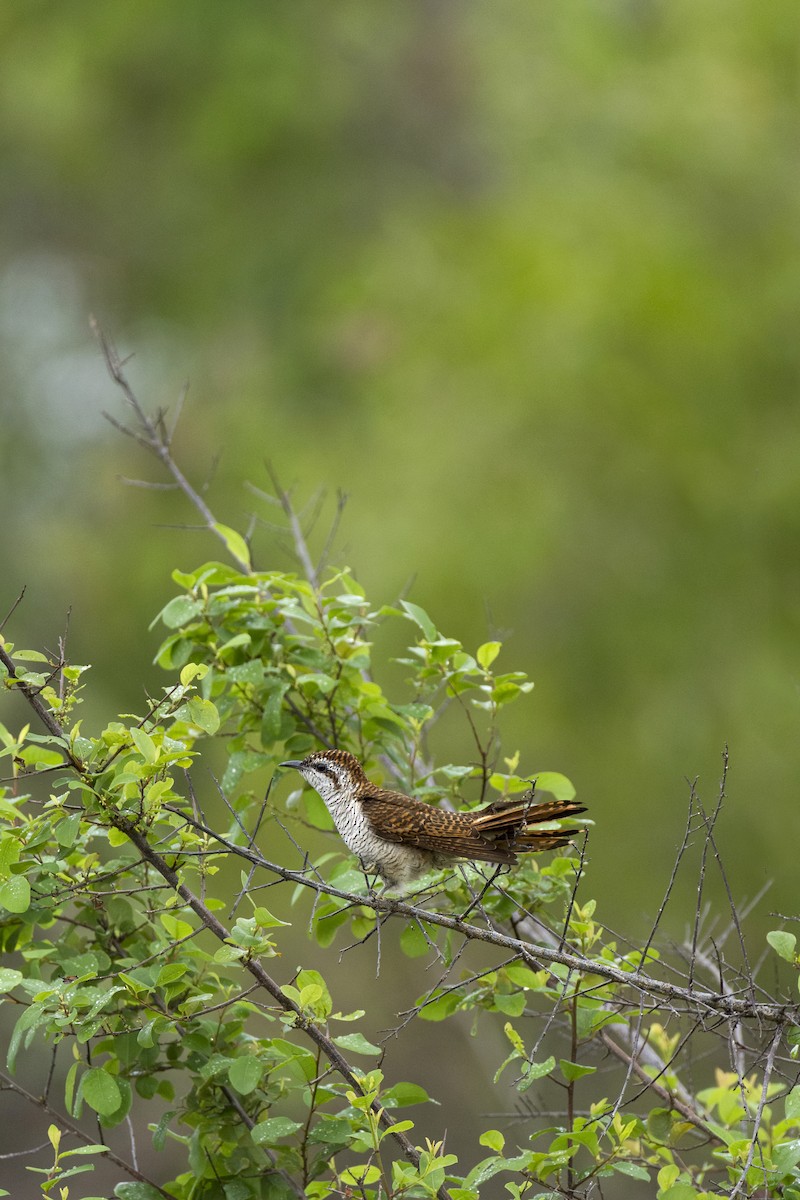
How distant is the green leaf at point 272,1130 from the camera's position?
6.83 feet

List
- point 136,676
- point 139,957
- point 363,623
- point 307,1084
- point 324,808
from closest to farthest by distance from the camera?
point 307,1084 < point 139,957 < point 363,623 < point 324,808 < point 136,676

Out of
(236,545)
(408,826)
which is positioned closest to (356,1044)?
(408,826)

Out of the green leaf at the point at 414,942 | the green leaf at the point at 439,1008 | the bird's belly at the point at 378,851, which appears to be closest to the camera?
the green leaf at the point at 439,1008

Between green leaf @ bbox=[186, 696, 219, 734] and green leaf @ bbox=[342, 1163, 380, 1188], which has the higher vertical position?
green leaf @ bbox=[186, 696, 219, 734]

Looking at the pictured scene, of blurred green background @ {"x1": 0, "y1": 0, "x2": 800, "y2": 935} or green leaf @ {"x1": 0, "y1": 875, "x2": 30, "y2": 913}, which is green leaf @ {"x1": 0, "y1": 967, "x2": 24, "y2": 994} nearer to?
green leaf @ {"x1": 0, "y1": 875, "x2": 30, "y2": 913}

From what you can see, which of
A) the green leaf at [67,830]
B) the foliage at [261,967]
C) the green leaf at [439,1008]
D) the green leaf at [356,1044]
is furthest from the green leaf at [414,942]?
the green leaf at [67,830]

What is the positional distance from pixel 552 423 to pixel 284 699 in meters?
4.92

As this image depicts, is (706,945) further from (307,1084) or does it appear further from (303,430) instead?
(303,430)

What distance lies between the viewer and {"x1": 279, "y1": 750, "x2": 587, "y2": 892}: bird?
2486 millimetres

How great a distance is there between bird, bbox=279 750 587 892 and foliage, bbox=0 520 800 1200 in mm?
81

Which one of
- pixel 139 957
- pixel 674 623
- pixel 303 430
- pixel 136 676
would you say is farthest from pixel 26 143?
pixel 139 957

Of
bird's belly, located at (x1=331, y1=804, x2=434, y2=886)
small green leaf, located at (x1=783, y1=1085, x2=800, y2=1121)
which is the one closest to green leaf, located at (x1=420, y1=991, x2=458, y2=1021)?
bird's belly, located at (x1=331, y1=804, x2=434, y2=886)

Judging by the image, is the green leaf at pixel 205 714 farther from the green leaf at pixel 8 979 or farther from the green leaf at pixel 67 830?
the green leaf at pixel 8 979

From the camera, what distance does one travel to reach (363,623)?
271 centimetres
